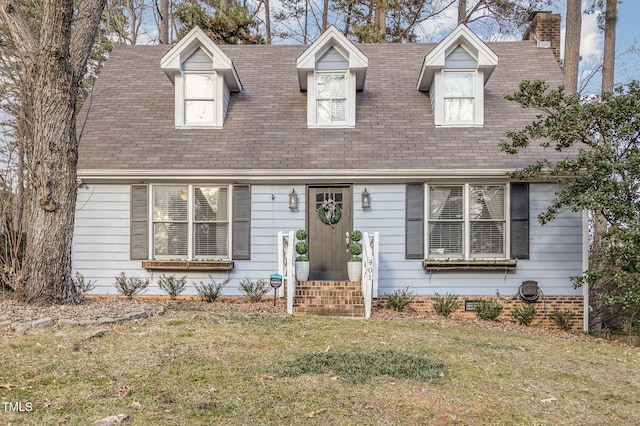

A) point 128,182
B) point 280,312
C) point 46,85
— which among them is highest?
point 46,85

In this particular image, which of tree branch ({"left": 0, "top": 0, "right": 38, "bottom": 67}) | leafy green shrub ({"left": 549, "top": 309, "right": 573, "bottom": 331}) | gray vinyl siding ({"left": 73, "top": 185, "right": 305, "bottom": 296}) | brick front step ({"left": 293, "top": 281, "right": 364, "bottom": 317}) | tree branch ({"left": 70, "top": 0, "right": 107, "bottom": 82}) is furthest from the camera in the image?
gray vinyl siding ({"left": 73, "top": 185, "right": 305, "bottom": 296})

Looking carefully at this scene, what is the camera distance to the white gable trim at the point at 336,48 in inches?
434

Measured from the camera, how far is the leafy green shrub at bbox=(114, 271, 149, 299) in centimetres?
1001

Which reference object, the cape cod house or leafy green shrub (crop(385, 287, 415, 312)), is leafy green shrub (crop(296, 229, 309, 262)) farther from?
leafy green shrub (crop(385, 287, 415, 312))

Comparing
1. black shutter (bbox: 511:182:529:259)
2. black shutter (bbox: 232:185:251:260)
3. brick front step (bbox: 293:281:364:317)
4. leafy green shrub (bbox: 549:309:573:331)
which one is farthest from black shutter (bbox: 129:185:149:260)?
leafy green shrub (bbox: 549:309:573:331)

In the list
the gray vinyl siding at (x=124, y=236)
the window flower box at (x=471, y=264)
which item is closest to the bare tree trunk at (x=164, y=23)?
the gray vinyl siding at (x=124, y=236)

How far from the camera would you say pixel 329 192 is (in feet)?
34.0

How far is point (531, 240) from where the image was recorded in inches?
392

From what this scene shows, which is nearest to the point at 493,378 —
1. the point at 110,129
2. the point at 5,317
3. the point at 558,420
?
the point at 558,420

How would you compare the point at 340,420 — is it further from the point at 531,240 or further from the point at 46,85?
the point at 531,240

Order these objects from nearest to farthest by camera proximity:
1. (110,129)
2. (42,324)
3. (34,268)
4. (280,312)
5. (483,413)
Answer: (483,413)
(42,324)
(34,268)
(280,312)
(110,129)

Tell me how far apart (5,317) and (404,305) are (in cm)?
643

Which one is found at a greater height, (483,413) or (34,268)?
(34,268)

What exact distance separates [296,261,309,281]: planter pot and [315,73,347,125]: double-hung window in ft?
10.8
